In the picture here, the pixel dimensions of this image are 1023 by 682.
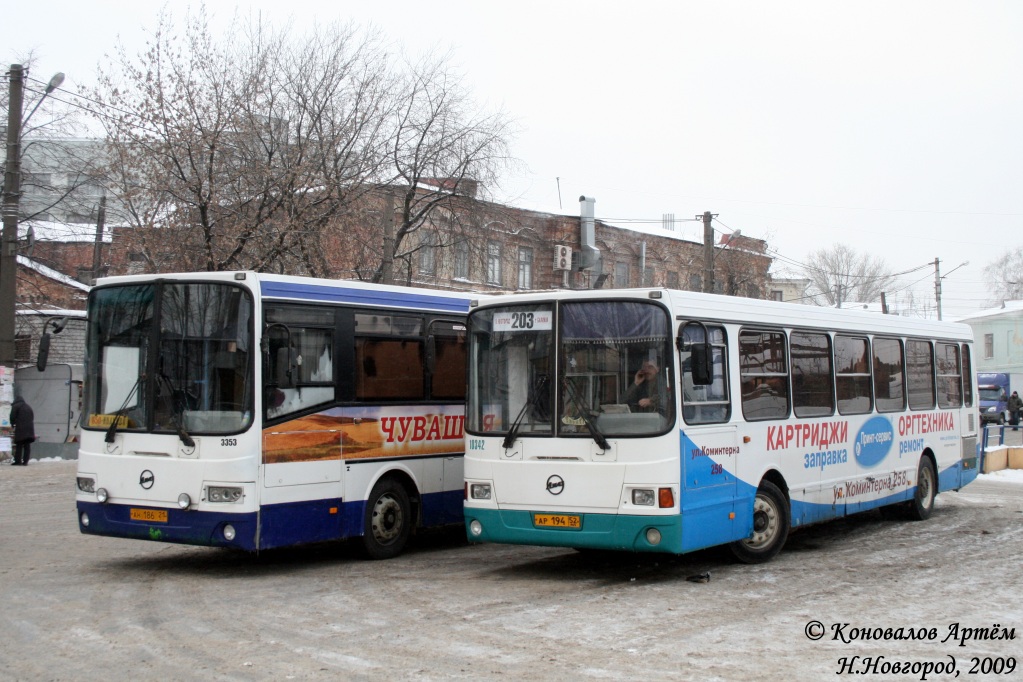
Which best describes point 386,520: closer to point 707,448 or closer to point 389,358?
point 389,358

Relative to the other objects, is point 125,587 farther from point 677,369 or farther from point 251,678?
point 677,369

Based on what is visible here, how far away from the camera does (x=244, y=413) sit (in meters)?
10.5

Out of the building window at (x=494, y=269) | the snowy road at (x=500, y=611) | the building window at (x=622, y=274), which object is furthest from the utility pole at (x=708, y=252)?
Answer: the snowy road at (x=500, y=611)

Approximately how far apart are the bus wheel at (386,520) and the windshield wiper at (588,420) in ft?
9.03

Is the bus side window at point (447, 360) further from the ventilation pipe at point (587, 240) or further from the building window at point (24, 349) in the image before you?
the ventilation pipe at point (587, 240)

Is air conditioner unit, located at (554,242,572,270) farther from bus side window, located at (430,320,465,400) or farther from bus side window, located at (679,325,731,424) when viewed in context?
bus side window, located at (679,325,731,424)

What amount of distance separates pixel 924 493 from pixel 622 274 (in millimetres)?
37043

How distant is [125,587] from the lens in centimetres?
1024

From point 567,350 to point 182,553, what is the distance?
211 inches

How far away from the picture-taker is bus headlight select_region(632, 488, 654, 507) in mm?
9898

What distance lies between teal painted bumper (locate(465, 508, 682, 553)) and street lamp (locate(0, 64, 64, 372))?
16.4m

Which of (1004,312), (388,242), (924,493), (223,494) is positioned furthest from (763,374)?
(1004,312)

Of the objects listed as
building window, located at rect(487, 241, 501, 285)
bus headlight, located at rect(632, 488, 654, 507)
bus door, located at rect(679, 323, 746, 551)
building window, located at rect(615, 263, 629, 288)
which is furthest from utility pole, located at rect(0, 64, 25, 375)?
building window, located at rect(615, 263, 629, 288)

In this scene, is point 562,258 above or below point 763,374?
above
